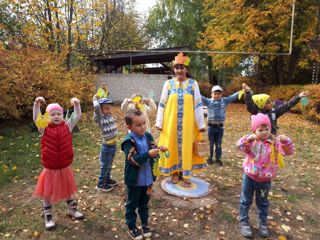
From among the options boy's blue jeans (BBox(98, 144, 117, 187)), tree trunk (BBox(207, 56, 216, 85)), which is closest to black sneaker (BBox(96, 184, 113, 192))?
boy's blue jeans (BBox(98, 144, 117, 187))

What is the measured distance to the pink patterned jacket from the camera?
3.49 meters

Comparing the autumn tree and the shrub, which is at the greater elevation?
the autumn tree

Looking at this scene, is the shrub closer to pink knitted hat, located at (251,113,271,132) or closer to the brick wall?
the brick wall

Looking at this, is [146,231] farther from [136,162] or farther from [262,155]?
[262,155]

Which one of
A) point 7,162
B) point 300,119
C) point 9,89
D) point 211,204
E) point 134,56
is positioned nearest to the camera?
point 211,204

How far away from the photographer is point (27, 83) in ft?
32.4

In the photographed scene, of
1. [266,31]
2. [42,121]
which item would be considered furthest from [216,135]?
[266,31]

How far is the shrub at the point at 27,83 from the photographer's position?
900 cm

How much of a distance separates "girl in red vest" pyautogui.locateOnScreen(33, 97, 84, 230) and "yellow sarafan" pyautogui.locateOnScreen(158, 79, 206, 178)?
1546mm

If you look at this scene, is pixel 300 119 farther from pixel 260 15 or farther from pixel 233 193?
pixel 233 193

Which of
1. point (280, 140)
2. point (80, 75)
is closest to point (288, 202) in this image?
point (280, 140)

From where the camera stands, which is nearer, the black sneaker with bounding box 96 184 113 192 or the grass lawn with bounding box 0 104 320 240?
the grass lawn with bounding box 0 104 320 240

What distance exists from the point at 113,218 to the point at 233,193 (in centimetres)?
216

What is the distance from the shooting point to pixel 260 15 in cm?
1636
